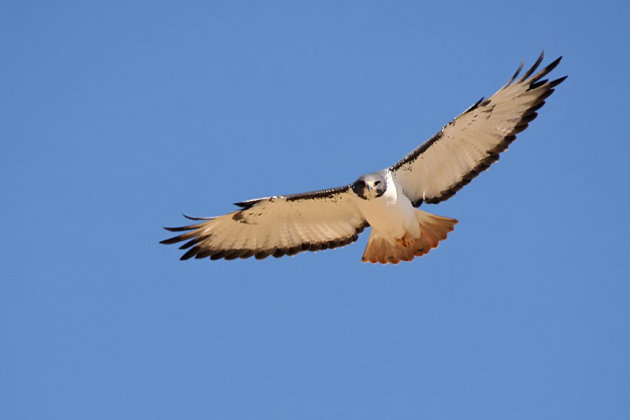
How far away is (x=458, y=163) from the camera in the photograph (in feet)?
45.3

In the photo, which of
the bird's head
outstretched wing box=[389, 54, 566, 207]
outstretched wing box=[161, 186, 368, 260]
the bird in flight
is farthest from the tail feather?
the bird's head

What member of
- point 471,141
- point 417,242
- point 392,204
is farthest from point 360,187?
point 471,141

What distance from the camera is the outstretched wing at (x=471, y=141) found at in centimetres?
1338

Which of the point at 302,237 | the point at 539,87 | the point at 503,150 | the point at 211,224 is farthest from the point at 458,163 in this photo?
the point at 211,224

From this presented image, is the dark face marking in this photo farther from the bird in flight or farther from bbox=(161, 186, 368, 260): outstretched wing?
bbox=(161, 186, 368, 260): outstretched wing

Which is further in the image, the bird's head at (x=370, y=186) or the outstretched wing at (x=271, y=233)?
the outstretched wing at (x=271, y=233)

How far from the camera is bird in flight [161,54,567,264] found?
13375 mm

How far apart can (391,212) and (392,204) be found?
14 cm

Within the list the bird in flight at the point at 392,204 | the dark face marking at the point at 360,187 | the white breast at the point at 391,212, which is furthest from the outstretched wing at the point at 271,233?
the dark face marking at the point at 360,187

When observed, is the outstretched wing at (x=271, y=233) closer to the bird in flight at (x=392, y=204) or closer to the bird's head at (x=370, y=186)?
the bird in flight at (x=392, y=204)

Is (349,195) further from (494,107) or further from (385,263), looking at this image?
(494,107)

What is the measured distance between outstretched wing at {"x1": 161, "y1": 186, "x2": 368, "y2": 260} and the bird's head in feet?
3.22

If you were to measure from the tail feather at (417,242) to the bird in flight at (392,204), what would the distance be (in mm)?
14

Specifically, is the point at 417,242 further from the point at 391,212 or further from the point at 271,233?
the point at 271,233
